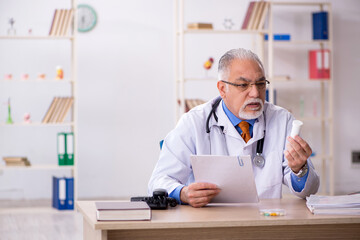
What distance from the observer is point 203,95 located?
693 cm

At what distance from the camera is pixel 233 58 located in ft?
8.71

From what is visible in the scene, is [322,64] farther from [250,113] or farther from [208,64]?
[250,113]

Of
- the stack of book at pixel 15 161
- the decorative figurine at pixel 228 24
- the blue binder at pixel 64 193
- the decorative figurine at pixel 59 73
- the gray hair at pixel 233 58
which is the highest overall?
the decorative figurine at pixel 228 24

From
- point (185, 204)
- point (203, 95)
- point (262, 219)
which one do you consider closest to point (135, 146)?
point (203, 95)

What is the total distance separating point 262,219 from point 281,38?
4.92 meters

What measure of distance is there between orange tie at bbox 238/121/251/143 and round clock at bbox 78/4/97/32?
14.1ft

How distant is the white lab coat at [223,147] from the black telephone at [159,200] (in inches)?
11.3

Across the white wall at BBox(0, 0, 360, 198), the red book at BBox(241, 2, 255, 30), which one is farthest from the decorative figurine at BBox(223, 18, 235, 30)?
the red book at BBox(241, 2, 255, 30)

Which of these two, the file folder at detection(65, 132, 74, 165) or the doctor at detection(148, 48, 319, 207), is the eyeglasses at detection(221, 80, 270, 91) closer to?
the doctor at detection(148, 48, 319, 207)

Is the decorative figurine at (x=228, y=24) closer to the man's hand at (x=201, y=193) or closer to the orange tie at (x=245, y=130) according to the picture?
the orange tie at (x=245, y=130)

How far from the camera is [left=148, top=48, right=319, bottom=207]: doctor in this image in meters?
2.60

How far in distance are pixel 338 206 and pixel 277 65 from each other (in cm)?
510

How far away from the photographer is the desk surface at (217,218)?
185 centimetres

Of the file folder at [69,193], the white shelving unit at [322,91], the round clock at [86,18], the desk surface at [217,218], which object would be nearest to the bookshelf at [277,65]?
the white shelving unit at [322,91]
